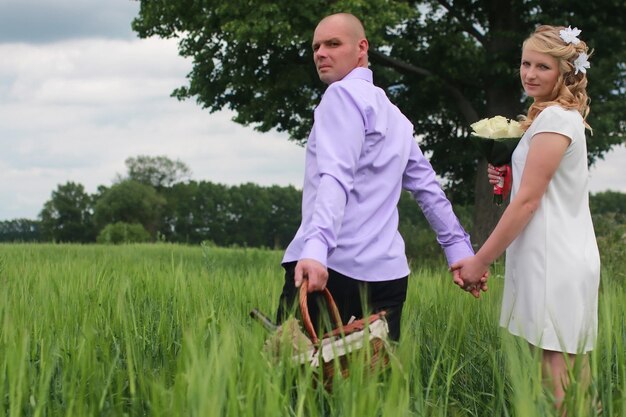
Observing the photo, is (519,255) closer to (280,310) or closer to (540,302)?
(540,302)

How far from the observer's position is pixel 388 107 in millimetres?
3176

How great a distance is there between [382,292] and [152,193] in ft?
262

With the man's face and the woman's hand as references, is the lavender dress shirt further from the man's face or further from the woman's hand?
the woman's hand

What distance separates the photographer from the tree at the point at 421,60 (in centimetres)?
1435

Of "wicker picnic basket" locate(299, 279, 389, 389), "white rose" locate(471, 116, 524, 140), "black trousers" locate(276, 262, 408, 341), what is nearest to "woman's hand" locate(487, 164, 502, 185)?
"white rose" locate(471, 116, 524, 140)

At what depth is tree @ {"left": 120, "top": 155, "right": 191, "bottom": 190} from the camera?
90688mm

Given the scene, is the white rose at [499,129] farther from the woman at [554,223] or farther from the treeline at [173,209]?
the treeline at [173,209]

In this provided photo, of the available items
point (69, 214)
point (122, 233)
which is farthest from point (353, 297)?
point (69, 214)

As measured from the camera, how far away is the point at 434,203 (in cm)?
351

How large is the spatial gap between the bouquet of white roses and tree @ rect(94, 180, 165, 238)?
75.3 meters

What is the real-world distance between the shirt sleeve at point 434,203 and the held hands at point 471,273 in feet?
0.27

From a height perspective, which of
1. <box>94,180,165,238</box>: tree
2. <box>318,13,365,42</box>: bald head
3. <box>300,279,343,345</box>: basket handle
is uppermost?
<box>94,180,165,238</box>: tree

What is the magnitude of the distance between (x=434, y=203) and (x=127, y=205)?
250ft

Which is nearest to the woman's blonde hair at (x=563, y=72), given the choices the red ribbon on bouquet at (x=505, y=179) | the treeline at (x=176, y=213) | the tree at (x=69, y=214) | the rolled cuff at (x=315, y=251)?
the red ribbon on bouquet at (x=505, y=179)
